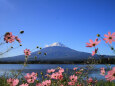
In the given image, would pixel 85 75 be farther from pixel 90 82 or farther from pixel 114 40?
pixel 114 40

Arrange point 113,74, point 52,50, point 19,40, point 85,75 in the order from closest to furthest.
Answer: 1. point 113,74
2. point 19,40
3. point 85,75
4. point 52,50

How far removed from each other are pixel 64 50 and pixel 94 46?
150 m

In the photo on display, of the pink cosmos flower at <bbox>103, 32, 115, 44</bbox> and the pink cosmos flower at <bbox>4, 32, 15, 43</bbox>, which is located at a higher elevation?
the pink cosmos flower at <bbox>4, 32, 15, 43</bbox>

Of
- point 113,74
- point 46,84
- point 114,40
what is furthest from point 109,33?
point 46,84

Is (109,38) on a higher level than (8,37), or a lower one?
lower

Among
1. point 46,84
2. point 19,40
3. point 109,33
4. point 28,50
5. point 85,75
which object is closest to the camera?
point 109,33

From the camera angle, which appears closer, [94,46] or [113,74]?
[113,74]

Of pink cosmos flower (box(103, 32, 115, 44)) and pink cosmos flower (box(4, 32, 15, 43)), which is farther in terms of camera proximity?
pink cosmos flower (box(4, 32, 15, 43))

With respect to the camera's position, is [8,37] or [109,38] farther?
[8,37]

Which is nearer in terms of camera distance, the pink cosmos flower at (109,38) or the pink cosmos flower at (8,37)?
the pink cosmos flower at (109,38)

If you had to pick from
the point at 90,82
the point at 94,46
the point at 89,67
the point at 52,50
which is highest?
the point at 52,50

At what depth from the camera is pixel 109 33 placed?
1.26 metres

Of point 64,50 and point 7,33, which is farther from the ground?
point 64,50

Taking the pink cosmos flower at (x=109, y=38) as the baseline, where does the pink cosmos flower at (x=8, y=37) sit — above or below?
above
